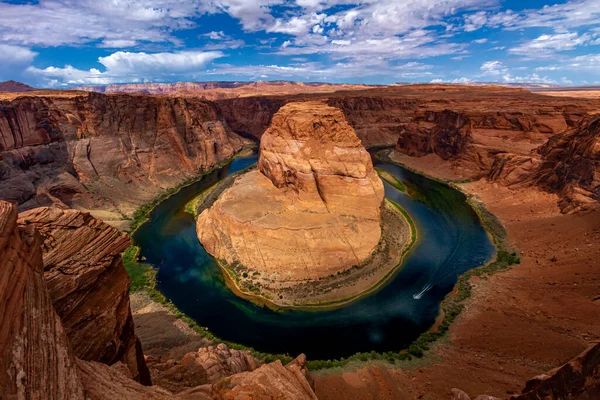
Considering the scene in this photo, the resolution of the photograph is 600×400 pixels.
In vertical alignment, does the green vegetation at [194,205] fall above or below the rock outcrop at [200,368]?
above

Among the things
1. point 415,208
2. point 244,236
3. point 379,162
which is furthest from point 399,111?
point 244,236

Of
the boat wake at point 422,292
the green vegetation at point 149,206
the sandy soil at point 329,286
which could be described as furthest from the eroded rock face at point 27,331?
the green vegetation at point 149,206

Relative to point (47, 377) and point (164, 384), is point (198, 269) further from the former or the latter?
point (47, 377)

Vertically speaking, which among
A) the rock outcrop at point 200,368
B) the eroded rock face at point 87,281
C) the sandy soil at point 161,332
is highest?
the eroded rock face at point 87,281

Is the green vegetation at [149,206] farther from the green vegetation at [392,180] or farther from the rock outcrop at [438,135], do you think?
the rock outcrop at [438,135]

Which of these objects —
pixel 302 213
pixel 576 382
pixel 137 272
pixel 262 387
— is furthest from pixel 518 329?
pixel 137 272

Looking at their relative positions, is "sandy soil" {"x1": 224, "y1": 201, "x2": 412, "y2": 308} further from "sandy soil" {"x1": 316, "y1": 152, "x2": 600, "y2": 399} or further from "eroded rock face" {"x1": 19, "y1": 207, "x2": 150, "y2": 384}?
"eroded rock face" {"x1": 19, "y1": 207, "x2": 150, "y2": 384}

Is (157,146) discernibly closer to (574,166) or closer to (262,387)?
(262,387)

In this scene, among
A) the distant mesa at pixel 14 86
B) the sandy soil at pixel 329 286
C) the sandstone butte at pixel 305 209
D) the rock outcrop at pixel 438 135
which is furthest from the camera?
the distant mesa at pixel 14 86
